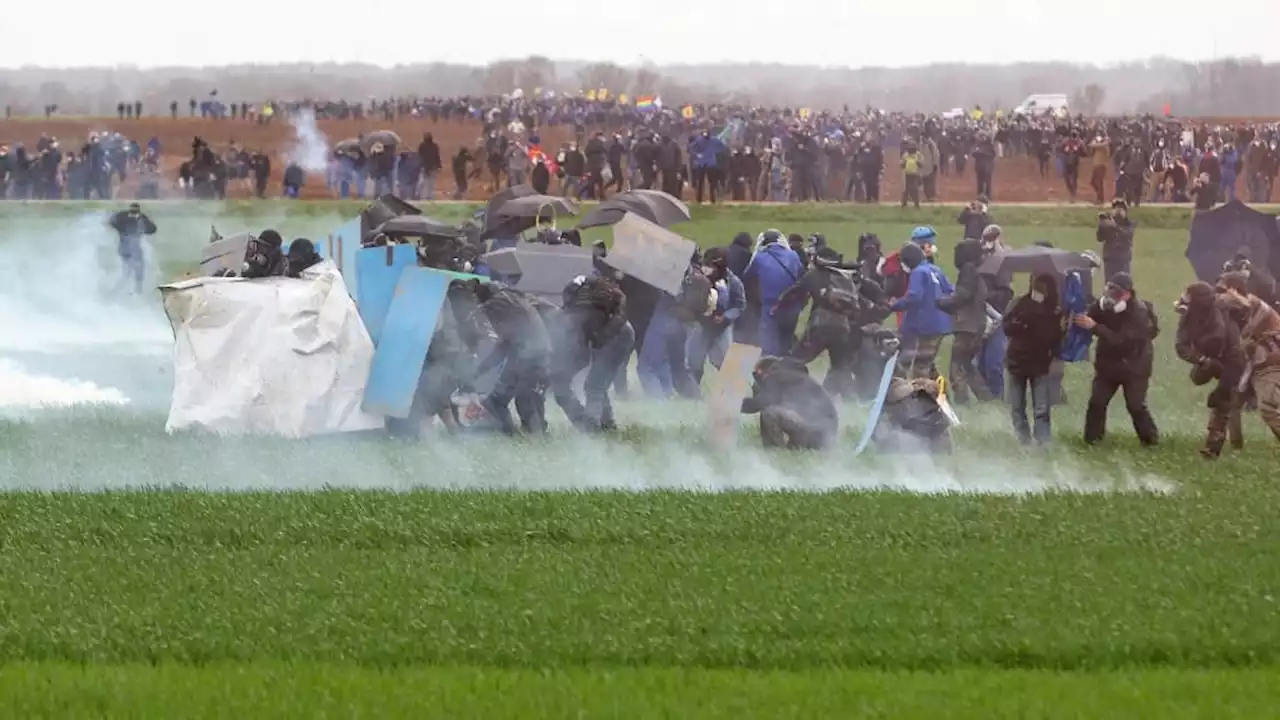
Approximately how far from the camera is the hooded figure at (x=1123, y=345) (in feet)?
50.8

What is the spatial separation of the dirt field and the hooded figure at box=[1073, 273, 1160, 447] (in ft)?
59.3

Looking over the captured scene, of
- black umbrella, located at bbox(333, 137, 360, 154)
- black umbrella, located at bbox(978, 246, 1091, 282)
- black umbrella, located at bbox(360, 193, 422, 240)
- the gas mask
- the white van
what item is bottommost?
the gas mask

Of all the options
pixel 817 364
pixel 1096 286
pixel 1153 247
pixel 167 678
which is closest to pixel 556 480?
pixel 167 678

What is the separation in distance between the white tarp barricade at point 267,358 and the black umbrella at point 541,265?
2.72 meters

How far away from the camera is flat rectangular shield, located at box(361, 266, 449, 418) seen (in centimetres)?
1537

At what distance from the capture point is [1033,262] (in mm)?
17531

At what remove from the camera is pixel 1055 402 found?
56.6ft

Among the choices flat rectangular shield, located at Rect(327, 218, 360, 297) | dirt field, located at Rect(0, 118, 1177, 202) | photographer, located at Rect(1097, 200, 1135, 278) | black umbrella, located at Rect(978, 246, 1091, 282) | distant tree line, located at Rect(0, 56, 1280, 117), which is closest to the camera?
flat rectangular shield, located at Rect(327, 218, 360, 297)

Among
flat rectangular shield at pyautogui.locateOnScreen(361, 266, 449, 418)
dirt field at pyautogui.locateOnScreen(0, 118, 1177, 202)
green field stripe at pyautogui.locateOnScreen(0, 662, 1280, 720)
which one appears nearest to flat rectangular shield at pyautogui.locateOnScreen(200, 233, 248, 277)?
flat rectangular shield at pyautogui.locateOnScreen(361, 266, 449, 418)

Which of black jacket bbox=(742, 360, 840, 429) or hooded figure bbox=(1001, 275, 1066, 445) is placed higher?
hooded figure bbox=(1001, 275, 1066, 445)

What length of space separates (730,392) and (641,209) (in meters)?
6.60

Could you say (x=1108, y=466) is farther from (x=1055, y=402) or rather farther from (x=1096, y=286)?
(x=1096, y=286)

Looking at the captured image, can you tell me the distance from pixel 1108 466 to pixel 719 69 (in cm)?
1285

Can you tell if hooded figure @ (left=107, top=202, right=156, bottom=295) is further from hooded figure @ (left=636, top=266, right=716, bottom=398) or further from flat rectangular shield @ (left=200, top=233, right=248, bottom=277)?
hooded figure @ (left=636, top=266, right=716, bottom=398)
